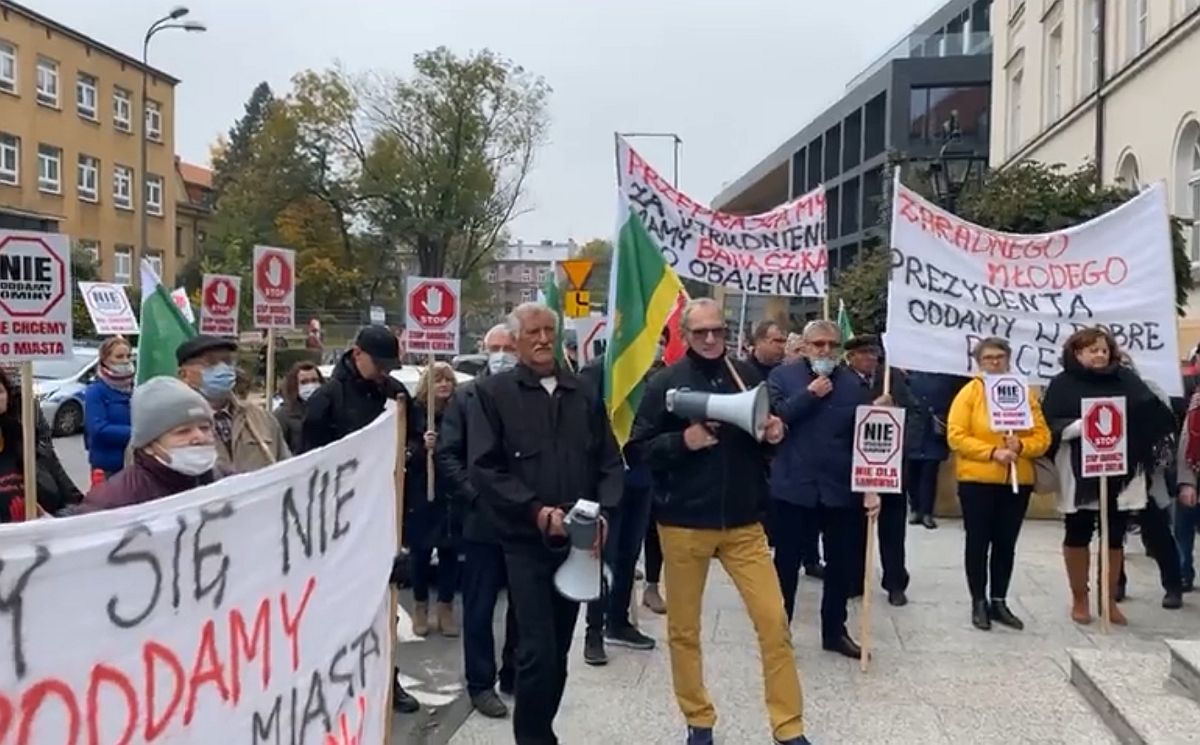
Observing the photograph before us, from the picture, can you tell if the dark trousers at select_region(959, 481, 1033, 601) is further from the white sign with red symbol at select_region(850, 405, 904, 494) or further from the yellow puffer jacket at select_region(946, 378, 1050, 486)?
the white sign with red symbol at select_region(850, 405, 904, 494)

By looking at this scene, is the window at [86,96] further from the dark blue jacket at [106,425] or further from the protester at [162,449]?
the protester at [162,449]

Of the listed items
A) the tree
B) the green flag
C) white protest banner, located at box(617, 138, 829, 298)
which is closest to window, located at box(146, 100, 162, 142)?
the tree

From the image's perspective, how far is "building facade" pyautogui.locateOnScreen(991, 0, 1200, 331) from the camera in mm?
18875

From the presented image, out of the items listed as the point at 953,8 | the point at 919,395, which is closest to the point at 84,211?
the point at 953,8

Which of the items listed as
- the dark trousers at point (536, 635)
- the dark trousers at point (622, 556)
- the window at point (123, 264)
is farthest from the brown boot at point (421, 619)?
the window at point (123, 264)

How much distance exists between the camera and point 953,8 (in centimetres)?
4753

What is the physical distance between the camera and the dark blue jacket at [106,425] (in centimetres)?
787

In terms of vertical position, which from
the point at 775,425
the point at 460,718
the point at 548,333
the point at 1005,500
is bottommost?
the point at 460,718

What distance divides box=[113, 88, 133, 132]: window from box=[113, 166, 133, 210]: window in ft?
5.69

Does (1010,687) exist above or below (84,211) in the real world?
below

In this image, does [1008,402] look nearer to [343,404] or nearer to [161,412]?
[343,404]

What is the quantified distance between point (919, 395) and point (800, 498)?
458cm

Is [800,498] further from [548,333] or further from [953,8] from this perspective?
[953,8]

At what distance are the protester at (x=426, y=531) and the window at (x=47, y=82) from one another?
43507 mm
